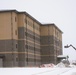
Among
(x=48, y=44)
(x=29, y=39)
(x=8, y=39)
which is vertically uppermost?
(x=29, y=39)

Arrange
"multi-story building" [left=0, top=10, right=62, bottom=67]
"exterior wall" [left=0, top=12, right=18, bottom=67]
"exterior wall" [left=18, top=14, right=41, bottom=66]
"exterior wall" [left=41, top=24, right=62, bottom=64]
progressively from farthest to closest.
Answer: "exterior wall" [left=41, top=24, right=62, bottom=64] → "exterior wall" [left=18, top=14, right=41, bottom=66] → "multi-story building" [left=0, top=10, right=62, bottom=67] → "exterior wall" [left=0, top=12, right=18, bottom=67]

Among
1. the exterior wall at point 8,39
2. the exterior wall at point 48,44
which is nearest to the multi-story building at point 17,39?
the exterior wall at point 8,39

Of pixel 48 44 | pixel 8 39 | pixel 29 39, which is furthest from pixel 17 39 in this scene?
pixel 48 44

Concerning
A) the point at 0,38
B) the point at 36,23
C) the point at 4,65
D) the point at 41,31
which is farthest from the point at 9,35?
the point at 41,31

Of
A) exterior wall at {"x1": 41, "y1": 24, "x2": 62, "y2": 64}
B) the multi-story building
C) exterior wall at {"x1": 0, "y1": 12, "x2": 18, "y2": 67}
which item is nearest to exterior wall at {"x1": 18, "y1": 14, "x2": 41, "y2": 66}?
the multi-story building

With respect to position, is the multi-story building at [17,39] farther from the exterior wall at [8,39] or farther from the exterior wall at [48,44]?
the exterior wall at [48,44]

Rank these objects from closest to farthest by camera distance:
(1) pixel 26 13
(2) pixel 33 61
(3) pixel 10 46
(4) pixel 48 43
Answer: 1. (3) pixel 10 46
2. (1) pixel 26 13
3. (2) pixel 33 61
4. (4) pixel 48 43

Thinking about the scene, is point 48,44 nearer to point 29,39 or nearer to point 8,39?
point 29,39

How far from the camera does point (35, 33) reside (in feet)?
274

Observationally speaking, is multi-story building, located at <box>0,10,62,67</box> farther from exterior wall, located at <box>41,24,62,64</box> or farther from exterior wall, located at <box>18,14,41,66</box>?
exterior wall, located at <box>41,24,62,64</box>

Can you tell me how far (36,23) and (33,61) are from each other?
1501 centimetres

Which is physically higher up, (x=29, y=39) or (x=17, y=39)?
(x=29, y=39)

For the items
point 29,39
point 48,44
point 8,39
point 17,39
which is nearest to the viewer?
point 8,39

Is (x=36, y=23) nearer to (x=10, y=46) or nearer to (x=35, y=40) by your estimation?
(x=35, y=40)
